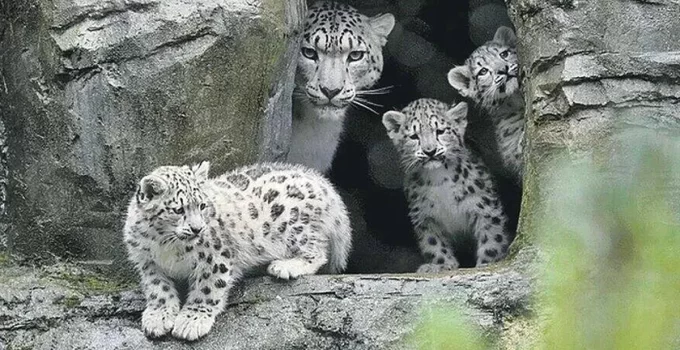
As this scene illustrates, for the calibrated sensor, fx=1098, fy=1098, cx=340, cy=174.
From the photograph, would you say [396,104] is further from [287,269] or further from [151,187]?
[151,187]

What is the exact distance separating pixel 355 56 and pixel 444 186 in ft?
3.13

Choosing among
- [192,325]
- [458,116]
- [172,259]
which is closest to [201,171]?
[172,259]

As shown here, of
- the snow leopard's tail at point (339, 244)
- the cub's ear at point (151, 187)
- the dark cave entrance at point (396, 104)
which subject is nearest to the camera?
the cub's ear at point (151, 187)

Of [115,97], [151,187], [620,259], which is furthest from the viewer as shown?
[115,97]

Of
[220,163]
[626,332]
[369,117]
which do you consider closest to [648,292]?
[626,332]

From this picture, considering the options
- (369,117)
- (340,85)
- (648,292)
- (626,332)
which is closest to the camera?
(626,332)

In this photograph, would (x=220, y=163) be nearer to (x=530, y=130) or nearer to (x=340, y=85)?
(x=340, y=85)

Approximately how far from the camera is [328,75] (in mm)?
6234

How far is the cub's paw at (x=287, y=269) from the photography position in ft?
17.0

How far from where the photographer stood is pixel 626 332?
2.51 meters

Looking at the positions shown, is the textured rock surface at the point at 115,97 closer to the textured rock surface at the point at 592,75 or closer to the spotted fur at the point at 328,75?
the spotted fur at the point at 328,75

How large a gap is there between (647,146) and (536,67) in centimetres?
271

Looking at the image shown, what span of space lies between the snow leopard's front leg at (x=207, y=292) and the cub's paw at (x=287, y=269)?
0.23 metres

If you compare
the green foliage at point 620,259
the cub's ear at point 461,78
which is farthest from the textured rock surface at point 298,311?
the cub's ear at point 461,78
